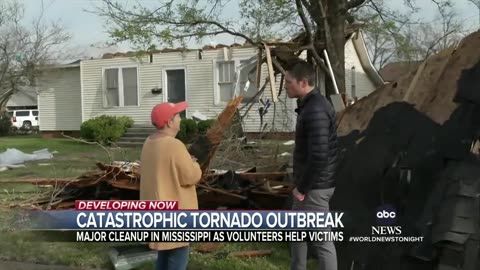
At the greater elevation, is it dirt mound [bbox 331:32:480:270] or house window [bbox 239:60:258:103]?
house window [bbox 239:60:258:103]

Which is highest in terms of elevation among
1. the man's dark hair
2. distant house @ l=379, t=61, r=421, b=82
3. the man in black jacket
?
distant house @ l=379, t=61, r=421, b=82

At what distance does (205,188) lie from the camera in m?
7.68

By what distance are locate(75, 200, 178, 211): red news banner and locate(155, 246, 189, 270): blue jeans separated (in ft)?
1.09

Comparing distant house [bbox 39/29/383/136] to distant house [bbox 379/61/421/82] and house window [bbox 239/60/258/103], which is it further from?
house window [bbox 239/60/258/103]

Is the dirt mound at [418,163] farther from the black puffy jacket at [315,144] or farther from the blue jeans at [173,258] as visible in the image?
the blue jeans at [173,258]

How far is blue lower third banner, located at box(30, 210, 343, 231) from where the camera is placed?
4844 mm

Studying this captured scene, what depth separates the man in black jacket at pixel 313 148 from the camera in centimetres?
454

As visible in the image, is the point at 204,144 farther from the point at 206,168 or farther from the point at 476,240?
the point at 476,240

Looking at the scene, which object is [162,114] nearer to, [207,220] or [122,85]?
[207,220]

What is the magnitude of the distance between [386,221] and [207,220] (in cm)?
162

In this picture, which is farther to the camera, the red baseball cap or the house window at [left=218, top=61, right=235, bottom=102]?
the house window at [left=218, top=61, right=235, bottom=102]

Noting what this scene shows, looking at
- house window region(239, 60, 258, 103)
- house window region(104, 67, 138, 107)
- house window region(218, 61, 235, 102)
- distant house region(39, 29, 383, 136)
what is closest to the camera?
house window region(239, 60, 258, 103)

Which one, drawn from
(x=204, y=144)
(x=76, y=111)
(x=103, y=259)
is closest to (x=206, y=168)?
(x=204, y=144)

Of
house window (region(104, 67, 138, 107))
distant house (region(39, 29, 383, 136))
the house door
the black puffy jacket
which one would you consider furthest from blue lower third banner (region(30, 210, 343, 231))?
house window (region(104, 67, 138, 107))
